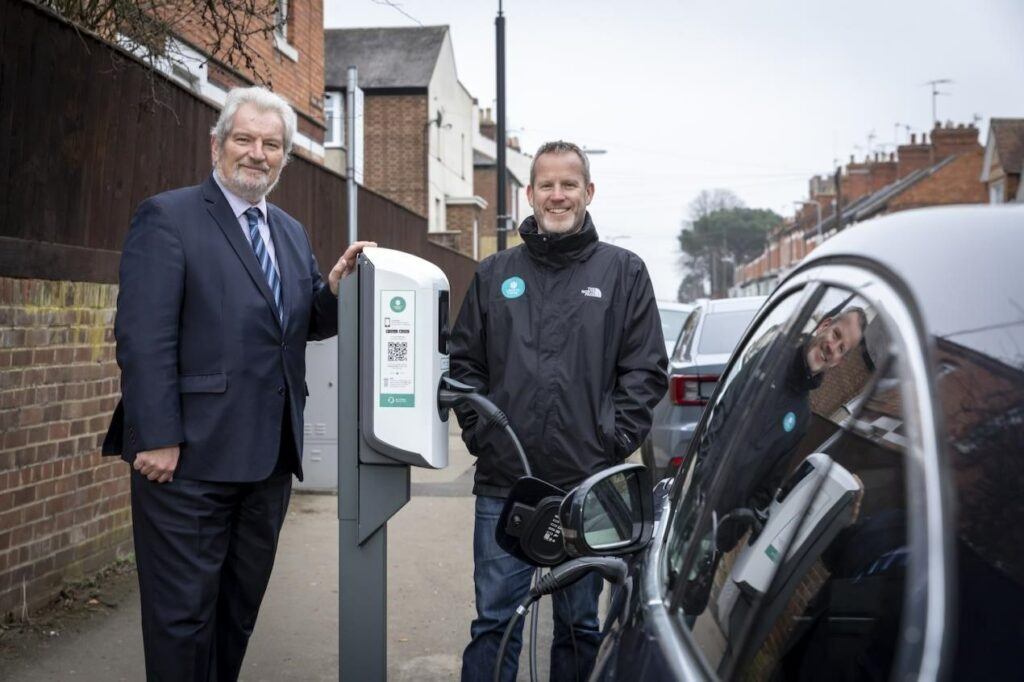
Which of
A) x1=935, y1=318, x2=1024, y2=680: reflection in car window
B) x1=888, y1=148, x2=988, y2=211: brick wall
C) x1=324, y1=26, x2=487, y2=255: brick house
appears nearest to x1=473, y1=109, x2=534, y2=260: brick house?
x1=324, y1=26, x2=487, y2=255: brick house

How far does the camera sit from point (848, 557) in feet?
4.37

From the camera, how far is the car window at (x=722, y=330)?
27.1 feet

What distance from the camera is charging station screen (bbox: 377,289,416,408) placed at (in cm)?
343

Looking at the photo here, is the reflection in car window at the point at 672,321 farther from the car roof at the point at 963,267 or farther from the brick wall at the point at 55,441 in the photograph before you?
the car roof at the point at 963,267

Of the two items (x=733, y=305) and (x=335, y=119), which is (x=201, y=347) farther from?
(x=335, y=119)

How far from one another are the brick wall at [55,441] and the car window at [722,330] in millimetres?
3859

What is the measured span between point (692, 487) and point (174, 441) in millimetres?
1604

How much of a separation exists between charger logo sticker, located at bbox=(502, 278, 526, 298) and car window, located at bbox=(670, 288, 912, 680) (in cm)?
173

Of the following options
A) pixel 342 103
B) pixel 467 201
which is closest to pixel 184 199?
pixel 342 103

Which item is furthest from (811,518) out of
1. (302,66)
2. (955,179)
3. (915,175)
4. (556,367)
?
(915,175)

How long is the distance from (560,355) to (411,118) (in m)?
33.4

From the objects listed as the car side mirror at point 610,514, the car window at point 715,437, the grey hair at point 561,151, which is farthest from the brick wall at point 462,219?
the car window at point 715,437

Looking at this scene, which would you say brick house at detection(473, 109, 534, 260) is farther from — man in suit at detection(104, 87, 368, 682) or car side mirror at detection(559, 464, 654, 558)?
car side mirror at detection(559, 464, 654, 558)

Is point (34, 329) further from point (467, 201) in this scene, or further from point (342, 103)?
point (467, 201)
